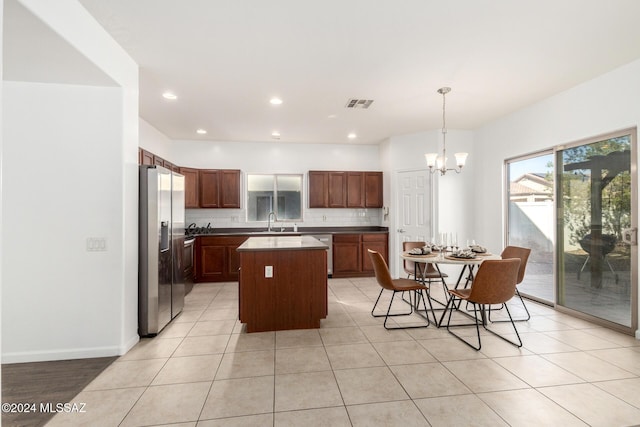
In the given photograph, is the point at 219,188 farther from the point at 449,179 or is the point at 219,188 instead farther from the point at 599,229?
the point at 599,229

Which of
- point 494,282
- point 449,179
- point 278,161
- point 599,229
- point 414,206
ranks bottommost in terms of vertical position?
point 494,282

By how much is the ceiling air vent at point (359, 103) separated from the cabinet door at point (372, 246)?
263 centimetres

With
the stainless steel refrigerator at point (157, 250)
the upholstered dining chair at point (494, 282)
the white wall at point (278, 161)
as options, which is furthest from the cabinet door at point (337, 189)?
the upholstered dining chair at point (494, 282)

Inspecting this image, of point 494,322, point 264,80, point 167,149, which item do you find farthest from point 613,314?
point 167,149

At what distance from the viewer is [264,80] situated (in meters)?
3.56

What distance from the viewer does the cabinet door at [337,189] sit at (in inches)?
256

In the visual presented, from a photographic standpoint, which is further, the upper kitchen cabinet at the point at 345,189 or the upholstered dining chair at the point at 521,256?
the upper kitchen cabinet at the point at 345,189

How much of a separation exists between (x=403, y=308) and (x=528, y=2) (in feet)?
11.1

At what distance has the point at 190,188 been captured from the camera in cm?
595

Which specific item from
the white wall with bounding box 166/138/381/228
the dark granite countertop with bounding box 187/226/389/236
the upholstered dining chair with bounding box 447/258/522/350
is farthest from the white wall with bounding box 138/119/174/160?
the upholstered dining chair with bounding box 447/258/522/350

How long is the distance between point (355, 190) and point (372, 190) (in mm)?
360

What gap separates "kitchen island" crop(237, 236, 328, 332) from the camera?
3359 mm

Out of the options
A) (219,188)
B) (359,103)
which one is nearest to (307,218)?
(219,188)

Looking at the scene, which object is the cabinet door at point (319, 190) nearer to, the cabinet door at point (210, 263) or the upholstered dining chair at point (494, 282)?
the cabinet door at point (210, 263)
